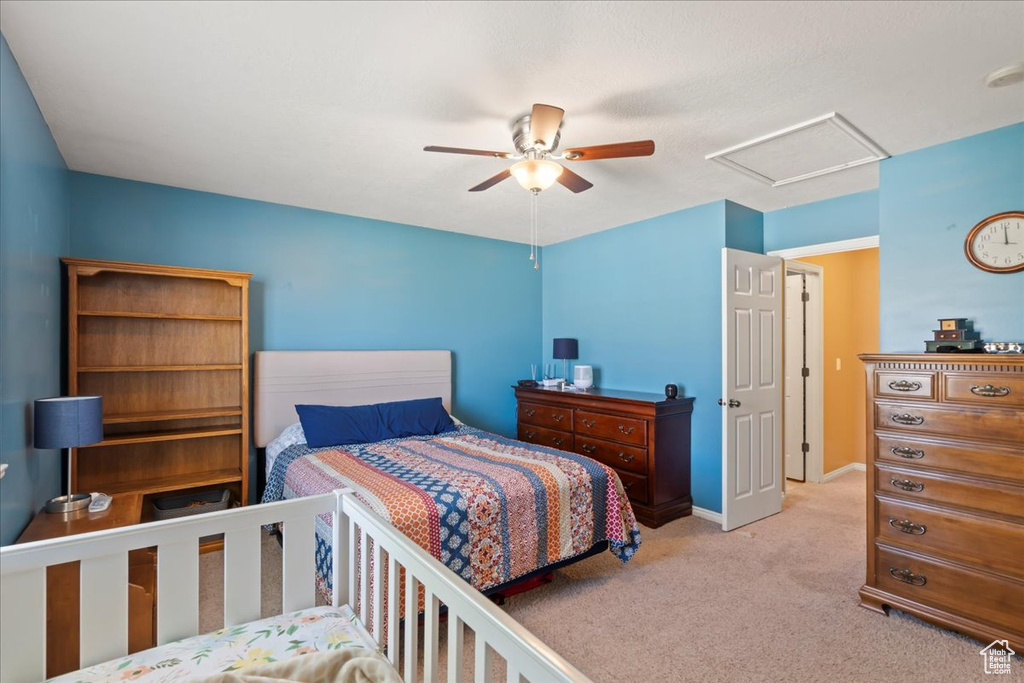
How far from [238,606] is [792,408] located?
193 inches

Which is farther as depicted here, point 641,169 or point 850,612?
point 641,169

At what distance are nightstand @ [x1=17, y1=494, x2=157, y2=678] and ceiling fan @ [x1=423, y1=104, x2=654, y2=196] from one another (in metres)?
2.10

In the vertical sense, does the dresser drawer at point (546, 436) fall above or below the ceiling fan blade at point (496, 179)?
below

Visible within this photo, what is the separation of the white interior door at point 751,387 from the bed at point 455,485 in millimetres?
1112

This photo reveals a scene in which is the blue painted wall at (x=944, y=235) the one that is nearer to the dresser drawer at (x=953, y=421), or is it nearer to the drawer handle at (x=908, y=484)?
the dresser drawer at (x=953, y=421)

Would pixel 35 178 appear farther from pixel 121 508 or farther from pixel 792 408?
pixel 792 408

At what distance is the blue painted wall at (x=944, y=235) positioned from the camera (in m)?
2.41

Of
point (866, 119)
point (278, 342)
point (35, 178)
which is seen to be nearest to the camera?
point (35, 178)

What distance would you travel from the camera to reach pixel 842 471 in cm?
504

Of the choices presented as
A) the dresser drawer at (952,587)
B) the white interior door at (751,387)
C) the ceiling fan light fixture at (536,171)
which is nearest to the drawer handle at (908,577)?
the dresser drawer at (952,587)

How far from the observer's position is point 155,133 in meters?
2.52

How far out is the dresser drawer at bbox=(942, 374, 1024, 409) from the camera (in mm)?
2084

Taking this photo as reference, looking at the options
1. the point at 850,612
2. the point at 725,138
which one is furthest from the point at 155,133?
the point at 850,612

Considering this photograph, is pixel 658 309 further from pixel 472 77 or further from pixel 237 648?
pixel 237 648
